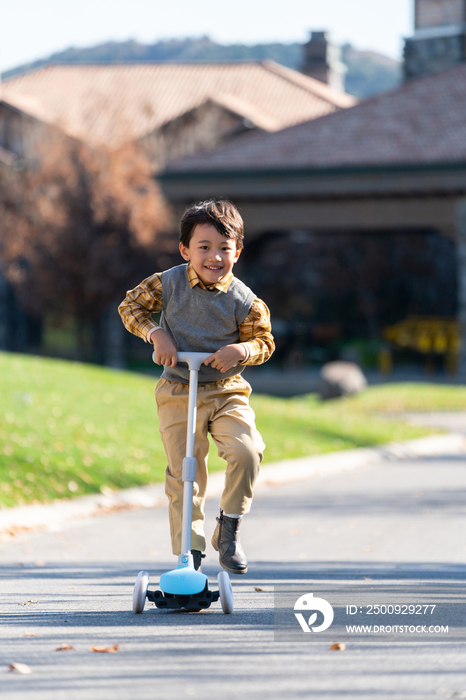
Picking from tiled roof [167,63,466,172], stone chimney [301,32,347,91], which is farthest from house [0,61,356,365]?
tiled roof [167,63,466,172]

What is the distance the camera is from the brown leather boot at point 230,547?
4.48m

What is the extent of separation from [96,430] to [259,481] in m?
1.97

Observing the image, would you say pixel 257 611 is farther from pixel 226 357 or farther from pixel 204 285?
pixel 204 285

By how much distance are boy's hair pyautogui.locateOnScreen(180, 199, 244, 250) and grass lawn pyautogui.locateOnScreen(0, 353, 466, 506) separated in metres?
4.07

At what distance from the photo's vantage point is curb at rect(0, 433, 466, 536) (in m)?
7.58

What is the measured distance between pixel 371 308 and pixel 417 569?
24.5 m

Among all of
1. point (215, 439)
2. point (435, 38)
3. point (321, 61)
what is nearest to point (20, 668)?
point (215, 439)

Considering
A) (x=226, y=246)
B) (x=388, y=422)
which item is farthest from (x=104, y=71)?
(x=226, y=246)

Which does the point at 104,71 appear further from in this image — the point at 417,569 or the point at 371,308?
the point at 417,569

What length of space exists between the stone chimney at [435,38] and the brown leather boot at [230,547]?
25.4 meters

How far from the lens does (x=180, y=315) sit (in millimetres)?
4504

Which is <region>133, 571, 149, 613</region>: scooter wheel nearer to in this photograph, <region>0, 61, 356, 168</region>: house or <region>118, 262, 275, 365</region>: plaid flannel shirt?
<region>118, 262, 275, 365</region>: plaid flannel shirt

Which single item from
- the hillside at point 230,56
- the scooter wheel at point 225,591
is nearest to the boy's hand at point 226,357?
the scooter wheel at point 225,591

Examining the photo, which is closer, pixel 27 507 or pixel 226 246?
pixel 226 246
